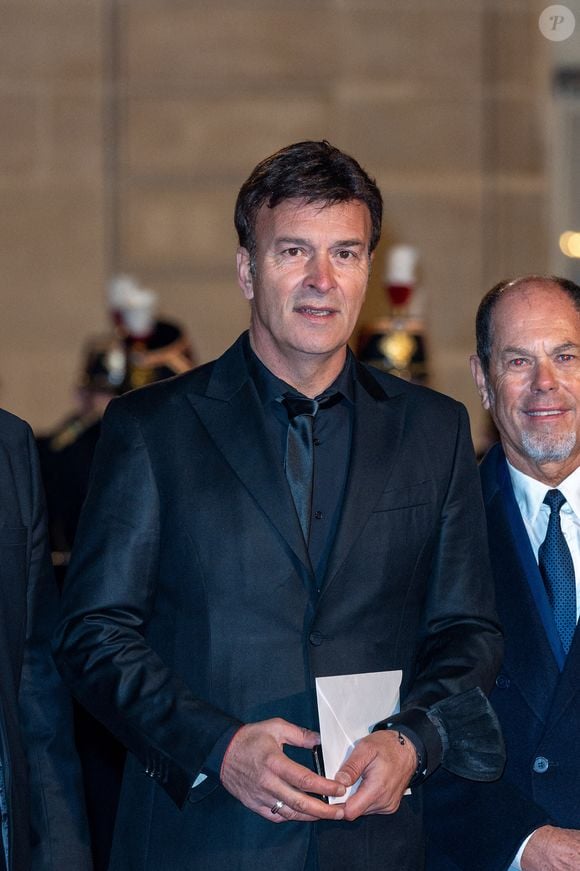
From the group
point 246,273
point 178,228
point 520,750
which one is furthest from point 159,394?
point 178,228

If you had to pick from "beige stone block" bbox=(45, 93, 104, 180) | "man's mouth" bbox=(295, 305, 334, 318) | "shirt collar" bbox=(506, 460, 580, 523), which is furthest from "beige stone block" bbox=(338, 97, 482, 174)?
"man's mouth" bbox=(295, 305, 334, 318)

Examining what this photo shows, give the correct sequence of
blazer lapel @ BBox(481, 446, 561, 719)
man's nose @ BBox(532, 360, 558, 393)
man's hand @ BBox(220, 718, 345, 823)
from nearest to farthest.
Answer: man's hand @ BBox(220, 718, 345, 823) < blazer lapel @ BBox(481, 446, 561, 719) < man's nose @ BBox(532, 360, 558, 393)

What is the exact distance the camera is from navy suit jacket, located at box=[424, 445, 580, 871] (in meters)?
2.72

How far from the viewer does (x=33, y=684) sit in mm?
2594

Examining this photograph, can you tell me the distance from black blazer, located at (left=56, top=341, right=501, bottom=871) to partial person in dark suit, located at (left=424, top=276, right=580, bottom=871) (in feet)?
0.58

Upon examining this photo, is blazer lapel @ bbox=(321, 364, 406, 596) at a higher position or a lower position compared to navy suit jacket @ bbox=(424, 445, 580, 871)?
higher

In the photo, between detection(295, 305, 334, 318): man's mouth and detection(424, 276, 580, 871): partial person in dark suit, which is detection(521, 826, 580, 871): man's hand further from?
detection(295, 305, 334, 318): man's mouth

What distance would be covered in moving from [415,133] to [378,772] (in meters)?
6.03

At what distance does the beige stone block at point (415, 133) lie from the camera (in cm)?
794

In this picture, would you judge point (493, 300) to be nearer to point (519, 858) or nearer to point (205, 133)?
point (519, 858)

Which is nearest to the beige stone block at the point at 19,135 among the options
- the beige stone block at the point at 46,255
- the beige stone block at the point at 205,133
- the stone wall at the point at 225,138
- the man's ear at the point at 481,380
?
the stone wall at the point at 225,138

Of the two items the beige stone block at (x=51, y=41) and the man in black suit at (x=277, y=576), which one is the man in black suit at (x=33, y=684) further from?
→ the beige stone block at (x=51, y=41)

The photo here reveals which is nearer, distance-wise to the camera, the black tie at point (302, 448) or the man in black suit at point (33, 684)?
the man in black suit at point (33, 684)

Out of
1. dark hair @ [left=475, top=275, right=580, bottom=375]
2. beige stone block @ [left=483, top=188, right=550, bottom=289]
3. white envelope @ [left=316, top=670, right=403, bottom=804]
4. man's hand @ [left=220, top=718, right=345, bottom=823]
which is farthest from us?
beige stone block @ [left=483, top=188, right=550, bottom=289]
